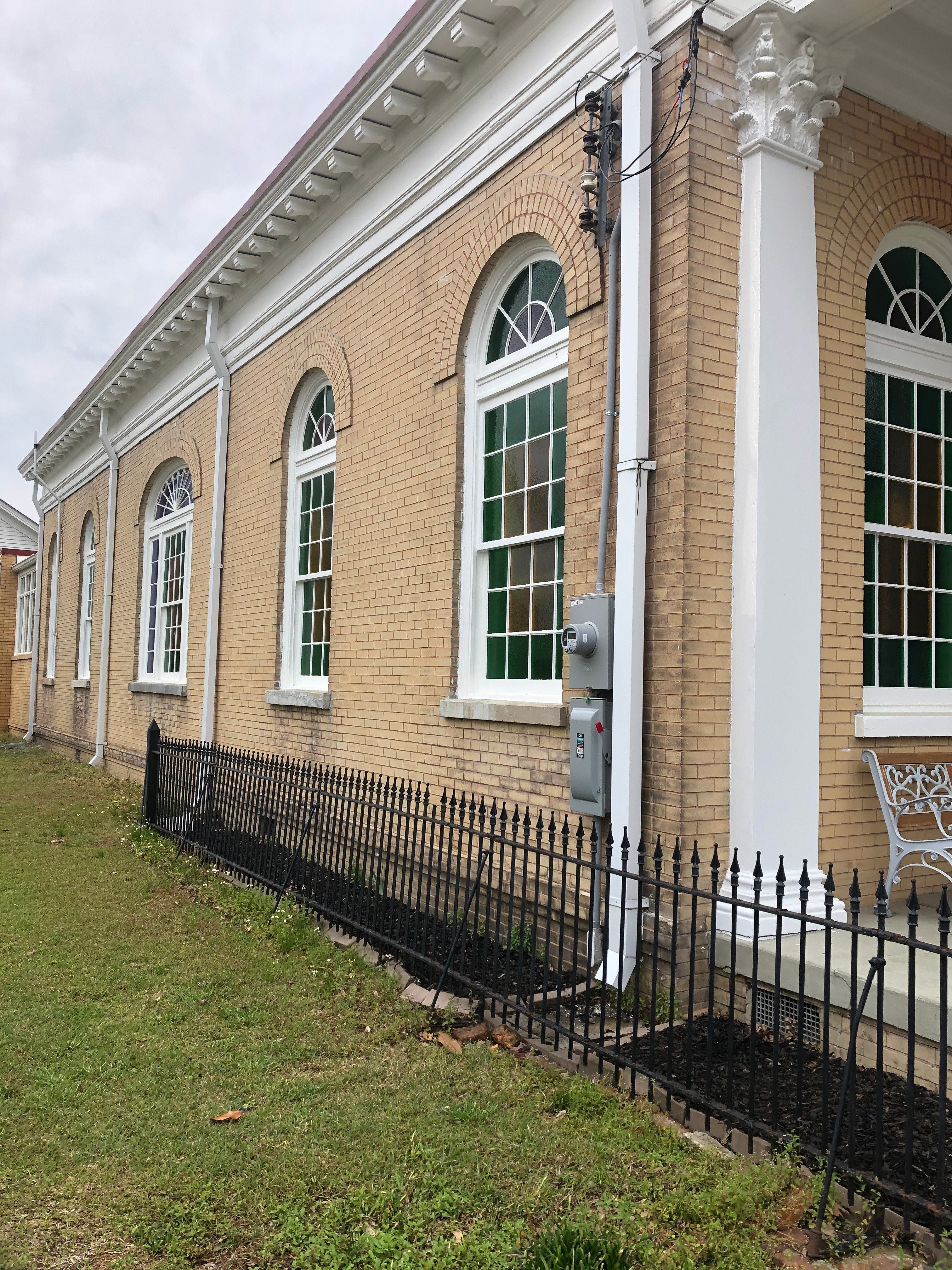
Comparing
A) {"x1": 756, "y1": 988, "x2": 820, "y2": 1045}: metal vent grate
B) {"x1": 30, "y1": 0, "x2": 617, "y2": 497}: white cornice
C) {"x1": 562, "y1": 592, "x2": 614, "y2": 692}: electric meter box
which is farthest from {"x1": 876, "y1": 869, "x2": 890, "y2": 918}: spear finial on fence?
{"x1": 30, "y1": 0, "x2": 617, "y2": 497}: white cornice

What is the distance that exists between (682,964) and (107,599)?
14.2 meters

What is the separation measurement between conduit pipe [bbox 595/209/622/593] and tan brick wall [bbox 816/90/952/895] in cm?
113

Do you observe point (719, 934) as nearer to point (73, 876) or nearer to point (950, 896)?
point (950, 896)

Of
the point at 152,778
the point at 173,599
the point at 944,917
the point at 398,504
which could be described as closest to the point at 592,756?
the point at 944,917

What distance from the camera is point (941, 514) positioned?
632 centimetres

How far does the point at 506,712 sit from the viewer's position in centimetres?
645

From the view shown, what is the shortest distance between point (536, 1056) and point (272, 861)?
3620 mm

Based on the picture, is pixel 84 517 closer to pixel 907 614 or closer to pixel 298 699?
pixel 298 699

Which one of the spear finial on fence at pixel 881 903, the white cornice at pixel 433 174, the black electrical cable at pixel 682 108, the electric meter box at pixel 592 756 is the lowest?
the spear finial on fence at pixel 881 903

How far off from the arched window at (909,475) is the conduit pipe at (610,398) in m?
1.61

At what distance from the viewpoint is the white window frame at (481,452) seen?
22.7 feet

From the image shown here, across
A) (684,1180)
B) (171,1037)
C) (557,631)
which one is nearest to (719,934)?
(684,1180)

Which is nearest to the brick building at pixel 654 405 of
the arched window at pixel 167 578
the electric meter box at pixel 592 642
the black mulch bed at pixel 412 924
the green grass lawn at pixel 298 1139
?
the electric meter box at pixel 592 642

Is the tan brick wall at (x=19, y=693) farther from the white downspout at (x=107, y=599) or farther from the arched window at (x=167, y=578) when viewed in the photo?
the arched window at (x=167, y=578)
